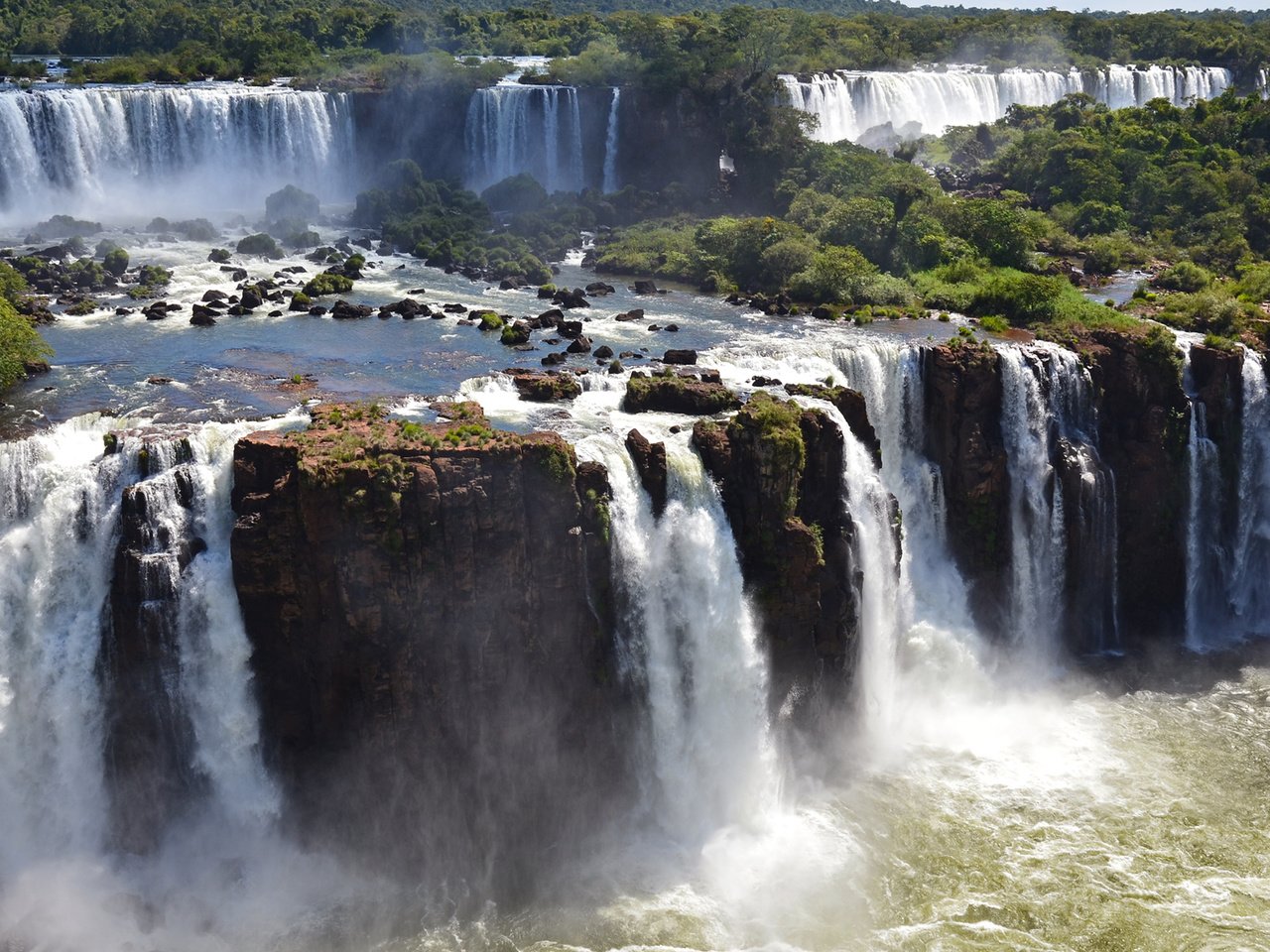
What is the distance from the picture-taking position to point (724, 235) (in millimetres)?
52312

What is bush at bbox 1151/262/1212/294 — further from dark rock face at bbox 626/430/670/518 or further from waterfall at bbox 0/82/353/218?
waterfall at bbox 0/82/353/218

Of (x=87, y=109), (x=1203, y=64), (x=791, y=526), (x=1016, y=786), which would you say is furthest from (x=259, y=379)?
(x=1203, y=64)

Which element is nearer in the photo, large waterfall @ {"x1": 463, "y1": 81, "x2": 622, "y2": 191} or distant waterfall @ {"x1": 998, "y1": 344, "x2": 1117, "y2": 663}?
distant waterfall @ {"x1": 998, "y1": 344, "x2": 1117, "y2": 663}

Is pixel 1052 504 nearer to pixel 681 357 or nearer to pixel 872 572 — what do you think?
pixel 872 572

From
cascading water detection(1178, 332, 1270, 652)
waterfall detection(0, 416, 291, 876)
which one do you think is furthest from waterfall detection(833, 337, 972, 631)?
waterfall detection(0, 416, 291, 876)

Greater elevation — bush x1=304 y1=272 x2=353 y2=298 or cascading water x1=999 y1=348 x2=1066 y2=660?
bush x1=304 y1=272 x2=353 y2=298

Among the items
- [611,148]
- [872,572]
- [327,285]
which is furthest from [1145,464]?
[611,148]

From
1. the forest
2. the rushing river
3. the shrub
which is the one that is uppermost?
the forest

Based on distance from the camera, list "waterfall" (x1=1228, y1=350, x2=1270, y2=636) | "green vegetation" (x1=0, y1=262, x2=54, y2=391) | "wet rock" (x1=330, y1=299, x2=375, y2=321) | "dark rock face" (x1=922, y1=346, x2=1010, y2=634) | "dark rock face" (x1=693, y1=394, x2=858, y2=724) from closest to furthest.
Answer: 1. "dark rock face" (x1=693, y1=394, x2=858, y2=724)
2. "green vegetation" (x1=0, y1=262, x2=54, y2=391)
3. "dark rock face" (x1=922, y1=346, x2=1010, y2=634)
4. "waterfall" (x1=1228, y1=350, x2=1270, y2=636)
5. "wet rock" (x1=330, y1=299, x2=375, y2=321)

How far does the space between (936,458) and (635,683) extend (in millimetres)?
12707

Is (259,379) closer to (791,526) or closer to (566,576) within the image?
(566,576)

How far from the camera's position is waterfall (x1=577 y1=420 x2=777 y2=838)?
27797 millimetres

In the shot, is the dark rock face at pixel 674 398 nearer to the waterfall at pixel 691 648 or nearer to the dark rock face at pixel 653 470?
the waterfall at pixel 691 648

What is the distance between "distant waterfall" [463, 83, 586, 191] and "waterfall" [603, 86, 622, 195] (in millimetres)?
1495
